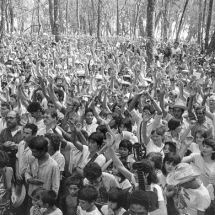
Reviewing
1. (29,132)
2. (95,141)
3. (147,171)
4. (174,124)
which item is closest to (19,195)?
(29,132)

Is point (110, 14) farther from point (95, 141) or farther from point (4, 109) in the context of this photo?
point (95, 141)

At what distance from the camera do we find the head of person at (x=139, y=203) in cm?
309

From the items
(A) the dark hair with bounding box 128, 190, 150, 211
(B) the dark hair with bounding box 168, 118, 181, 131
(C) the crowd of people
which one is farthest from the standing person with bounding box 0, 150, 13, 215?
(B) the dark hair with bounding box 168, 118, 181, 131

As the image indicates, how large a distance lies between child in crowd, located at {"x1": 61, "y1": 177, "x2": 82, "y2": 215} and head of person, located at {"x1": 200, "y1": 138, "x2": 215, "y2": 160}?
1.39 metres

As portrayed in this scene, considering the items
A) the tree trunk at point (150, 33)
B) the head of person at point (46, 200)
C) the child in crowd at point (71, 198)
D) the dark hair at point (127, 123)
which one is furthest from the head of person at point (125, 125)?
the tree trunk at point (150, 33)

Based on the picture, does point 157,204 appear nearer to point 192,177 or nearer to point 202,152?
point 192,177

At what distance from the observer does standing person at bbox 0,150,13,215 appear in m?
3.67

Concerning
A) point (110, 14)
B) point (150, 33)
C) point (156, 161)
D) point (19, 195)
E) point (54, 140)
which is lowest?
point (19, 195)

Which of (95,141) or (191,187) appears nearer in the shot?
(191,187)

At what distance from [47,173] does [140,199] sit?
1286mm

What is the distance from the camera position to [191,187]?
10.9 ft

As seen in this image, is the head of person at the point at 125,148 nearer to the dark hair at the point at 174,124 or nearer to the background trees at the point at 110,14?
the dark hair at the point at 174,124

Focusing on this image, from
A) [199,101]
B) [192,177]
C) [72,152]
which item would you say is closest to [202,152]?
[192,177]

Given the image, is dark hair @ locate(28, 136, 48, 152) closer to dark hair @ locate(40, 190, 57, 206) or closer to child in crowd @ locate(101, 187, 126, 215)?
dark hair @ locate(40, 190, 57, 206)
